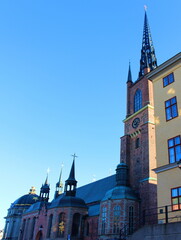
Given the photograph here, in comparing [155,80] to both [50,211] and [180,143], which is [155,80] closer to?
[180,143]

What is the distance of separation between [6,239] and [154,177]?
59982 mm

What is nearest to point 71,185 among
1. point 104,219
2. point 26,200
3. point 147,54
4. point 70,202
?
point 70,202

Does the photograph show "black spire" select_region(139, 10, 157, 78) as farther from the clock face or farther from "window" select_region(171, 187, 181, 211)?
"window" select_region(171, 187, 181, 211)

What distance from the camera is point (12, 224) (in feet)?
261

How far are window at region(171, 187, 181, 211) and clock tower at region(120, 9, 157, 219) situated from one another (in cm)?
1405

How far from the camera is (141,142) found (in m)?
39.3

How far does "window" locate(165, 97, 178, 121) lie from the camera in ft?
62.2

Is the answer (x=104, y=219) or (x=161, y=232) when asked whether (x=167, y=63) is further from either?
(x=104, y=219)

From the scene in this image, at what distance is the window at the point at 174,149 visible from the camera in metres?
17.6

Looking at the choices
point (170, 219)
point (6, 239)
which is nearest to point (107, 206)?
point (170, 219)

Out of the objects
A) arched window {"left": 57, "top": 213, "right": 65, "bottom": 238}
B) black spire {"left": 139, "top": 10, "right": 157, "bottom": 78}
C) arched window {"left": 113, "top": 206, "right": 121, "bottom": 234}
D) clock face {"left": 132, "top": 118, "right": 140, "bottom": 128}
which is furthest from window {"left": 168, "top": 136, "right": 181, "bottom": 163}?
black spire {"left": 139, "top": 10, "right": 157, "bottom": 78}

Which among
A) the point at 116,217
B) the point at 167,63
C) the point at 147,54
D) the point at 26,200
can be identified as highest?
the point at 147,54

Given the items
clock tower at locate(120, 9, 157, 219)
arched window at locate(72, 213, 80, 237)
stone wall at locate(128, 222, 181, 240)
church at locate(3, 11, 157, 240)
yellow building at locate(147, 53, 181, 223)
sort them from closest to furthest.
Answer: stone wall at locate(128, 222, 181, 240)
yellow building at locate(147, 53, 181, 223)
church at locate(3, 11, 157, 240)
clock tower at locate(120, 9, 157, 219)
arched window at locate(72, 213, 80, 237)

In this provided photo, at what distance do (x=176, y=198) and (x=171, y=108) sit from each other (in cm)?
671
